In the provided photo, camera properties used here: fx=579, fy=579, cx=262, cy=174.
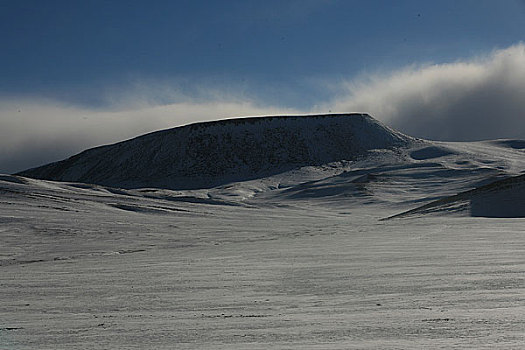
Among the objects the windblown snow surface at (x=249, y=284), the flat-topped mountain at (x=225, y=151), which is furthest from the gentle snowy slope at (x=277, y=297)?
the flat-topped mountain at (x=225, y=151)

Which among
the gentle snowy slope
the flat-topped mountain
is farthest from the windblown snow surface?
the flat-topped mountain

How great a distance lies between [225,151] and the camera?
335ft

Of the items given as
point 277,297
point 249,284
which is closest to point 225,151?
point 249,284

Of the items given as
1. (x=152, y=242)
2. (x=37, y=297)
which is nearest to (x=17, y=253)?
(x=152, y=242)

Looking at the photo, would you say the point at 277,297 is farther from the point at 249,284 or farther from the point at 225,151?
the point at 225,151

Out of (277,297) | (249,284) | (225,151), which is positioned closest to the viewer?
(277,297)

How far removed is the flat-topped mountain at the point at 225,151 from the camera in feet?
308

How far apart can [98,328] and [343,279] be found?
347 cm

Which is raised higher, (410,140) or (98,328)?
(410,140)

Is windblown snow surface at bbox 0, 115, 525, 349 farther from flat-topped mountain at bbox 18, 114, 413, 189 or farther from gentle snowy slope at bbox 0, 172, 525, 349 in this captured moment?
flat-topped mountain at bbox 18, 114, 413, 189

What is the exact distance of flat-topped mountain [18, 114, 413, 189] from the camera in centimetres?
9394

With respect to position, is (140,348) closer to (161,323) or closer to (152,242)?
(161,323)

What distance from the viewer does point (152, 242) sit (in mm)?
17250

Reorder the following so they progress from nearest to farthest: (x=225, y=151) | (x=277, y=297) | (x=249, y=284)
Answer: (x=277, y=297) < (x=249, y=284) < (x=225, y=151)
